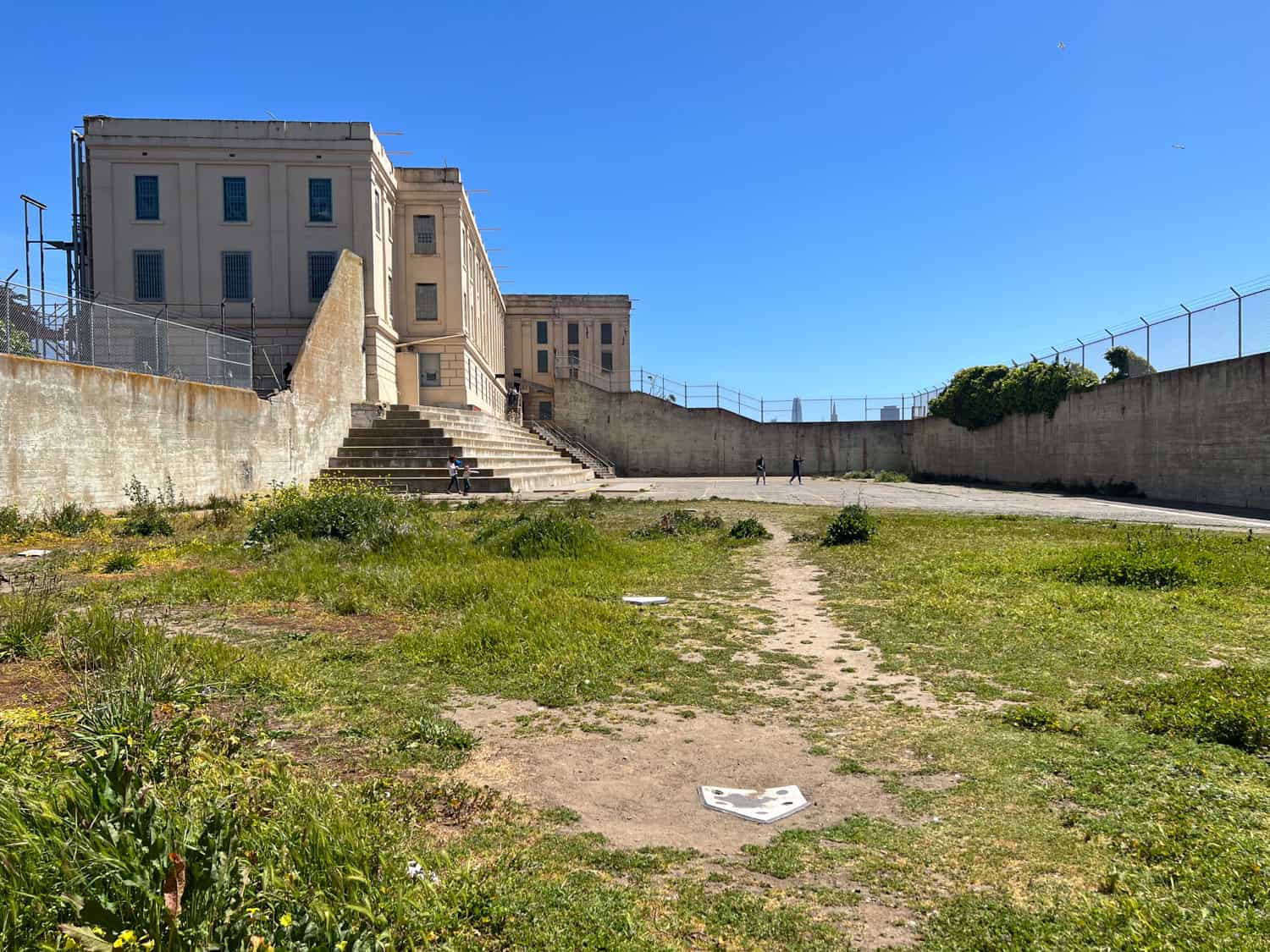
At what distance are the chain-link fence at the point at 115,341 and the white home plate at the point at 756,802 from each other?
14641 mm

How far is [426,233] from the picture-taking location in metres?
38.6

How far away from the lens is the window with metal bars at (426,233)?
3850 cm

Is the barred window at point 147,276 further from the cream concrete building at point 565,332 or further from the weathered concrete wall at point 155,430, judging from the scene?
the cream concrete building at point 565,332

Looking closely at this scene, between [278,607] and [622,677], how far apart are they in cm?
391

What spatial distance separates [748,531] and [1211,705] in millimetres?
9448

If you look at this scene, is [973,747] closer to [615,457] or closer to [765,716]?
[765,716]

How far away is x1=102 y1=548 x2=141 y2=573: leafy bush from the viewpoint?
935cm

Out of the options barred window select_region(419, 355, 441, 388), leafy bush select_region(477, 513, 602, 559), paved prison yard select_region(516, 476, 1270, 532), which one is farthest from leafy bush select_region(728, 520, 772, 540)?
barred window select_region(419, 355, 441, 388)

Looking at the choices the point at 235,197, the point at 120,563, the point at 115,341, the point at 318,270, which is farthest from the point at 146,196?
the point at 120,563

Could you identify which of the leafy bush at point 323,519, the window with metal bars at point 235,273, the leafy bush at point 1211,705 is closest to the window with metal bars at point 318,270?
the window with metal bars at point 235,273

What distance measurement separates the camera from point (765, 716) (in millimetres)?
4871

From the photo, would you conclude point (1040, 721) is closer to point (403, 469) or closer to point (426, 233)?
point (403, 469)

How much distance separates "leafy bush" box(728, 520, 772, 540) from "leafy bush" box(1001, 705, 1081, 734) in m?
8.95

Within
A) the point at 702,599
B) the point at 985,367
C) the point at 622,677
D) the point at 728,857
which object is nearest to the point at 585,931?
the point at 728,857
